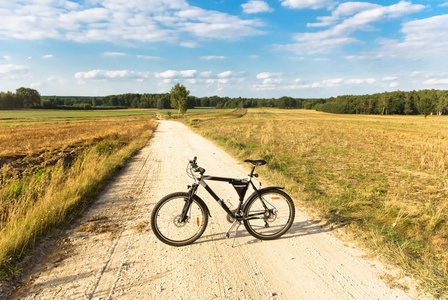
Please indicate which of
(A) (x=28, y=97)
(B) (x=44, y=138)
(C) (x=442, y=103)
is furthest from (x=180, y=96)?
(C) (x=442, y=103)

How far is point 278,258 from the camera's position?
3.87 meters

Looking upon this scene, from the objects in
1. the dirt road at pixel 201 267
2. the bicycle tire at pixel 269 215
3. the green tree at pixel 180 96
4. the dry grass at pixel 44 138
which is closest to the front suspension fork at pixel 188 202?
the dirt road at pixel 201 267

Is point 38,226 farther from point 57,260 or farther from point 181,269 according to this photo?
point 181,269

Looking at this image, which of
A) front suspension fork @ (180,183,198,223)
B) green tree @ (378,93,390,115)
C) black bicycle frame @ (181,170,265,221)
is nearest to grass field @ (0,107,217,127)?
front suspension fork @ (180,183,198,223)

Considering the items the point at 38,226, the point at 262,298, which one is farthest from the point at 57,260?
the point at 262,298

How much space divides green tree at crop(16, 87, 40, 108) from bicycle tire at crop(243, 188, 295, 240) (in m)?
141

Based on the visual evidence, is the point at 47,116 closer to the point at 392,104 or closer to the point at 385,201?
the point at 385,201

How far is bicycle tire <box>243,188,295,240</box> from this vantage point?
4395 millimetres

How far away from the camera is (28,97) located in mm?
108750

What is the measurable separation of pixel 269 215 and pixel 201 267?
5.49 feet

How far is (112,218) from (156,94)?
159125mm

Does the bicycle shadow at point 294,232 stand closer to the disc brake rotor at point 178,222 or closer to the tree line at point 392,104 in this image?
the disc brake rotor at point 178,222

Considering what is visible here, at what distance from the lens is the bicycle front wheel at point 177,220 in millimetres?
4098

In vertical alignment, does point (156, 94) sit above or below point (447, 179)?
above
